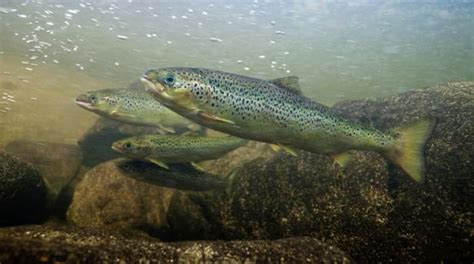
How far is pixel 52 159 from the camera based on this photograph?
9016 mm

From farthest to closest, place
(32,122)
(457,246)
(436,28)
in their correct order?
A: (436,28), (32,122), (457,246)

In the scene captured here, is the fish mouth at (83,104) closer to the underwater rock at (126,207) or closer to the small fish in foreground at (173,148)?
the underwater rock at (126,207)

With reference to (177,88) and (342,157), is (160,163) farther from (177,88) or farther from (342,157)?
(342,157)

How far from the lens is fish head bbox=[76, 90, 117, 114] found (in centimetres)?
741

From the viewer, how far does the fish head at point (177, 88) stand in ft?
11.9

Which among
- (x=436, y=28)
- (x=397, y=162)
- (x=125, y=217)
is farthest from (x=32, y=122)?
(x=436, y=28)

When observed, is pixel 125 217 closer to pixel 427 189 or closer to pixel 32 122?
pixel 427 189

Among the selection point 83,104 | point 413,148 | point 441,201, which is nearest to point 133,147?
point 83,104

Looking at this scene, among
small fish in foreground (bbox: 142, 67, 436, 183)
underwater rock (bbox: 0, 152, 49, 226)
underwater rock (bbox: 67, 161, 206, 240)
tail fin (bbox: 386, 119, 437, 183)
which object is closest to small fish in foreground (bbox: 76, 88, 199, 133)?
underwater rock (bbox: 67, 161, 206, 240)

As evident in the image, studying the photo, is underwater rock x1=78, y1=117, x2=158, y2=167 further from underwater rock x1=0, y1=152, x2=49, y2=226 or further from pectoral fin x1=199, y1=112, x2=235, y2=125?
pectoral fin x1=199, y1=112, x2=235, y2=125

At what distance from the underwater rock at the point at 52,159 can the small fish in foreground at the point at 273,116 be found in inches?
203

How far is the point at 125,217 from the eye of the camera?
600cm

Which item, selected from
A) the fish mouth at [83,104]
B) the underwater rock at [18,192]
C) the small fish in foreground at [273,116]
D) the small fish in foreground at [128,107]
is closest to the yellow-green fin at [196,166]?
the small fish in foreground at [273,116]

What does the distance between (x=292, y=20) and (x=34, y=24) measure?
677 inches
